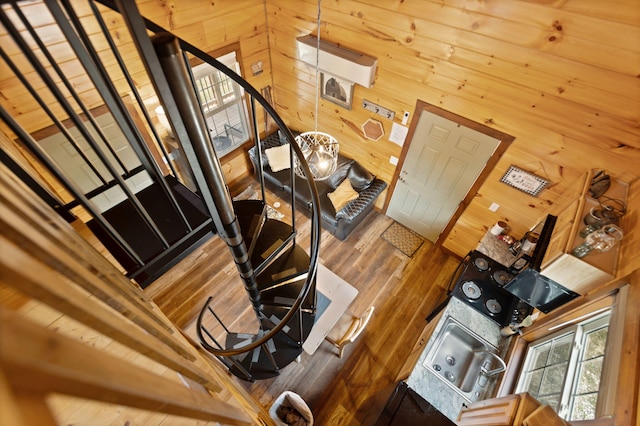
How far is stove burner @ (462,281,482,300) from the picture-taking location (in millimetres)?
3064

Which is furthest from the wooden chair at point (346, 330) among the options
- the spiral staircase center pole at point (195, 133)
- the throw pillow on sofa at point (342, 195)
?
the spiral staircase center pole at point (195, 133)

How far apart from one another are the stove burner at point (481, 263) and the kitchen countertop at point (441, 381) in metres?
0.48

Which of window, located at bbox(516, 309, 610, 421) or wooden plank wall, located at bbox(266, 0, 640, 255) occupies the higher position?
wooden plank wall, located at bbox(266, 0, 640, 255)

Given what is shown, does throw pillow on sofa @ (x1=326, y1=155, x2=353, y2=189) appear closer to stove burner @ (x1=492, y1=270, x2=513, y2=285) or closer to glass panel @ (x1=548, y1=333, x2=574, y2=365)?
stove burner @ (x1=492, y1=270, x2=513, y2=285)

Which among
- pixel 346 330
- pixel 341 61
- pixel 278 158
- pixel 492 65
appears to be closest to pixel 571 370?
pixel 346 330

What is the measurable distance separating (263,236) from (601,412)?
219 centimetres

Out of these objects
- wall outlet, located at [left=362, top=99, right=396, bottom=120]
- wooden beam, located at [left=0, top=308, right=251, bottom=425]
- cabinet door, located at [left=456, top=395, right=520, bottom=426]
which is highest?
wall outlet, located at [left=362, top=99, right=396, bottom=120]

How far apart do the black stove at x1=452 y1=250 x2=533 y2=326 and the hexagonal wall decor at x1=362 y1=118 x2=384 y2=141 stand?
2.02 m

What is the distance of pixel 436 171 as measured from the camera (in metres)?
3.73

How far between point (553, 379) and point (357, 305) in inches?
84.1

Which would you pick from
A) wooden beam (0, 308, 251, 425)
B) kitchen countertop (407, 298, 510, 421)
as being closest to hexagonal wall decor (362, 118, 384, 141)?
kitchen countertop (407, 298, 510, 421)

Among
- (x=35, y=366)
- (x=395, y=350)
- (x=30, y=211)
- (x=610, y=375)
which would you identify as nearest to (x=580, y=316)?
(x=610, y=375)

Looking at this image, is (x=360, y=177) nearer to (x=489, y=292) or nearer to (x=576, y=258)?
(x=489, y=292)

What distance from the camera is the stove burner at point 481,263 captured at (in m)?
3.24
